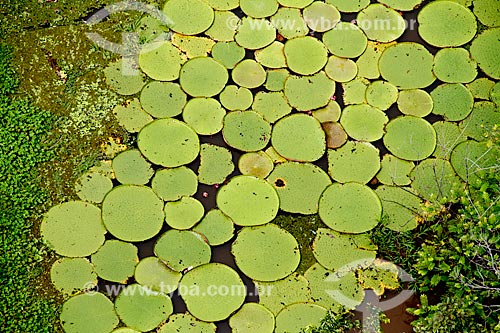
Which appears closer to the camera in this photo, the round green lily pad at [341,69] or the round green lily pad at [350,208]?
the round green lily pad at [350,208]

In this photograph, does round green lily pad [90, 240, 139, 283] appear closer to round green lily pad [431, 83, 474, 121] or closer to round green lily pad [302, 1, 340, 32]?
round green lily pad [302, 1, 340, 32]

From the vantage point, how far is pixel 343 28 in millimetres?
4465

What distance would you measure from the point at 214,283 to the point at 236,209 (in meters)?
0.52

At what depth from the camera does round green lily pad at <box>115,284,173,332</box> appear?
12.2ft

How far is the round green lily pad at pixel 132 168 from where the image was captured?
159 inches

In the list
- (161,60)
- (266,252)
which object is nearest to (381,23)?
(161,60)

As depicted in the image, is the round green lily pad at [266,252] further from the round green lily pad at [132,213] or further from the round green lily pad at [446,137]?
the round green lily pad at [446,137]

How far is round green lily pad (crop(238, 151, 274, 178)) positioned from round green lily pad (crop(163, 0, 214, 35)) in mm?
1079

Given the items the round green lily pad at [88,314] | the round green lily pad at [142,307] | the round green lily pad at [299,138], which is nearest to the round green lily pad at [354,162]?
the round green lily pad at [299,138]

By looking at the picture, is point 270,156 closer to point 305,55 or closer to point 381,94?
point 305,55

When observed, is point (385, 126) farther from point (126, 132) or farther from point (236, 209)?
point (126, 132)

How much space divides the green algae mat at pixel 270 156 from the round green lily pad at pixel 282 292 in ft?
0.04

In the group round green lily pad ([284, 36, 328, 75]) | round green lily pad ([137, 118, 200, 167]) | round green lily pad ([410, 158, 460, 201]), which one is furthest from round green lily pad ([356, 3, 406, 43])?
round green lily pad ([137, 118, 200, 167])

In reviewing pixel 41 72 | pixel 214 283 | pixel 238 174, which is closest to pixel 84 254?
pixel 214 283
